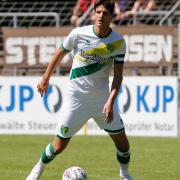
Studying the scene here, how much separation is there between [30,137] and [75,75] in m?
8.44

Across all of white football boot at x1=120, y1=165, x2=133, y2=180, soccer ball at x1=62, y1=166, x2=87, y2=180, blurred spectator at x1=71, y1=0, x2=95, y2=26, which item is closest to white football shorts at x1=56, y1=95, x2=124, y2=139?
soccer ball at x1=62, y1=166, x2=87, y2=180

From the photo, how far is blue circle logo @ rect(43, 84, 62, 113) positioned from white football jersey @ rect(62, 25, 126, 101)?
9399 millimetres

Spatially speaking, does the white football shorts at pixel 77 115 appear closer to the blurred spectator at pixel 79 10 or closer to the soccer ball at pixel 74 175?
the soccer ball at pixel 74 175

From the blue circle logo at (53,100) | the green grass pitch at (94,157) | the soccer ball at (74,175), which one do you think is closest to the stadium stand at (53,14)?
the blue circle logo at (53,100)

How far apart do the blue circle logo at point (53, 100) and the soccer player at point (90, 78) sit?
30.5ft

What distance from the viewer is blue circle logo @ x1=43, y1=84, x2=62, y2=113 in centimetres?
1875

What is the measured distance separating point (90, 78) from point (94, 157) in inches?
165

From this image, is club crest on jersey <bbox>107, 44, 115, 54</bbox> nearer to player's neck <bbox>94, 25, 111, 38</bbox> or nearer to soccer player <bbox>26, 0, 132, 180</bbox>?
soccer player <bbox>26, 0, 132, 180</bbox>

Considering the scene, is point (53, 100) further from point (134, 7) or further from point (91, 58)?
point (91, 58)

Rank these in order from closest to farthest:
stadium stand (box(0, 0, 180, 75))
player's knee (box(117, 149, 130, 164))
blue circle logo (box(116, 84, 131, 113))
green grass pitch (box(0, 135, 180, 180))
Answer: player's knee (box(117, 149, 130, 164))
green grass pitch (box(0, 135, 180, 180))
blue circle logo (box(116, 84, 131, 113))
stadium stand (box(0, 0, 180, 75))

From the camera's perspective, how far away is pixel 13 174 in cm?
1079

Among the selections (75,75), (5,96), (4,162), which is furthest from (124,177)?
(5,96)

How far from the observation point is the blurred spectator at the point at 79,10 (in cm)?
2128

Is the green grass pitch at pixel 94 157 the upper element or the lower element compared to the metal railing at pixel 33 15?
upper
